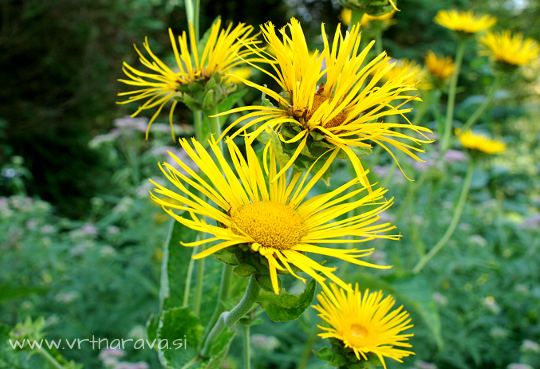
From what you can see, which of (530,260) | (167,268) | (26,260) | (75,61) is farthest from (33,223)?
(530,260)

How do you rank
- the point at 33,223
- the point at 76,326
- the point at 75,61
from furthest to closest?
the point at 75,61 → the point at 33,223 → the point at 76,326

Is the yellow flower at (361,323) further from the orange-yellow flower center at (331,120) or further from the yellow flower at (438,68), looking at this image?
the yellow flower at (438,68)

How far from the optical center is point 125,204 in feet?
5.73

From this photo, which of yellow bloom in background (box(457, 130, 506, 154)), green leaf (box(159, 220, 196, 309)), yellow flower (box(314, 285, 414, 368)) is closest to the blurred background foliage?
yellow bloom in background (box(457, 130, 506, 154))

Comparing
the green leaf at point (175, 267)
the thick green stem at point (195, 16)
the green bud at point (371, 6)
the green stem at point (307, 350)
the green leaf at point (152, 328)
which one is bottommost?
the green stem at point (307, 350)

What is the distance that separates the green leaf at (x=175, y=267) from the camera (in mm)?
623

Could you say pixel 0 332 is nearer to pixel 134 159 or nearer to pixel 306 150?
pixel 306 150

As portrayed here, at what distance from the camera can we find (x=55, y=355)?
2.10 feet

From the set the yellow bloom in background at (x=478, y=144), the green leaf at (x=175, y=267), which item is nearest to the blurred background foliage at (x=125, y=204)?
the yellow bloom in background at (x=478, y=144)

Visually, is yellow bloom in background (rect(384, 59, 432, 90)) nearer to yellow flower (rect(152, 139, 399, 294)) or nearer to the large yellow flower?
the large yellow flower

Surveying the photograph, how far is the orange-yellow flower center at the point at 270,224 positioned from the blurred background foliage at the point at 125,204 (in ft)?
1.53

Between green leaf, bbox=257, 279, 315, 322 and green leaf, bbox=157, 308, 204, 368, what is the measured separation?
125 mm

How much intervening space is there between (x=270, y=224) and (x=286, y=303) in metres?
0.08

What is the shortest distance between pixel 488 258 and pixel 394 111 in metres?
1.62
